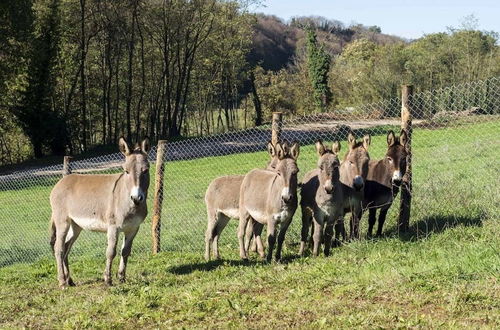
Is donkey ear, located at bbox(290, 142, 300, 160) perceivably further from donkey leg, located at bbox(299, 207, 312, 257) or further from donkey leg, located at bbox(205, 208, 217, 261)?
donkey leg, located at bbox(205, 208, 217, 261)

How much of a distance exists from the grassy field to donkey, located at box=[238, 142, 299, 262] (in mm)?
507

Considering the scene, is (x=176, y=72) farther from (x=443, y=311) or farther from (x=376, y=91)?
(x=443, y=311)

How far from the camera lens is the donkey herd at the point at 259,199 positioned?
8.39m

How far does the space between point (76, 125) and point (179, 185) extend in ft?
76.6

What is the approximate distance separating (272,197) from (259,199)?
376 millimetres

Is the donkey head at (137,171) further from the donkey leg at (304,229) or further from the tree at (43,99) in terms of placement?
the tree at (43,99)

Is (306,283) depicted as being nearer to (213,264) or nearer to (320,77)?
(213,264)

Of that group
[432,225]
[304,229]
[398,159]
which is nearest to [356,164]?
[398,159]

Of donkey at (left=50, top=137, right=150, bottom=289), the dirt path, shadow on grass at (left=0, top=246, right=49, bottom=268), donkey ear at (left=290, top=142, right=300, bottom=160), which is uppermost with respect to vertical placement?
donkey ear at (left=290, top=142, right=300, bottom=160)

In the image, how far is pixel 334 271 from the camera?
282 inches

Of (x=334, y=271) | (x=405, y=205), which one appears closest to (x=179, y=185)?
(x=405, y=205)

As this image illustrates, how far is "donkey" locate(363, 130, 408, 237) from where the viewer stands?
919 centimetres

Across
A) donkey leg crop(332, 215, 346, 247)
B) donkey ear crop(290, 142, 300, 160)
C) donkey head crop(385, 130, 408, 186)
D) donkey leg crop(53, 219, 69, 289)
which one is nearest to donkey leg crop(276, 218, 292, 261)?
donkey leg crop(332, 215, 346, 247)

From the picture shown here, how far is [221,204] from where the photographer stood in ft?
32.4
